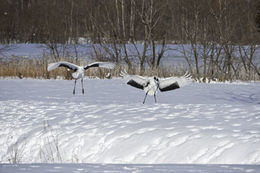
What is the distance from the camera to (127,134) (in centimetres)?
546

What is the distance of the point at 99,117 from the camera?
6.41m

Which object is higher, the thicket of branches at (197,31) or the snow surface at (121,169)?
the thicket of branches at (197,31)

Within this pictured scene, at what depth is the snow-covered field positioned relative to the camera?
15.2 ft

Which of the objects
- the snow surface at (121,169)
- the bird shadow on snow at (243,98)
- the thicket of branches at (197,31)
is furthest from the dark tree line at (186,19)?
the snow surface at (121,169)

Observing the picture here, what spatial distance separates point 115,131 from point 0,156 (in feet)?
4.43

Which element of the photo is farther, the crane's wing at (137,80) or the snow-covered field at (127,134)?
the crane's wing at (137,80)

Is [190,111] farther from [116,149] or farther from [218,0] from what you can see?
[218,0]

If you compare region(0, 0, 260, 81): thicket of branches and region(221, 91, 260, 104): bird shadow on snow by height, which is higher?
region(0, 0, 260, 81): thicket of branches

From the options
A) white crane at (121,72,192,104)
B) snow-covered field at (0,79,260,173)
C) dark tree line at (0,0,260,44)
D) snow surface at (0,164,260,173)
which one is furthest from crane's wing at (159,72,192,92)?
dark tree line at (0,0,260,44)

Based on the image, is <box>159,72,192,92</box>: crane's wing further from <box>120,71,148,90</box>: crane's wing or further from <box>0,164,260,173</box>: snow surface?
<box>0,164,260,173</box>: snow surface

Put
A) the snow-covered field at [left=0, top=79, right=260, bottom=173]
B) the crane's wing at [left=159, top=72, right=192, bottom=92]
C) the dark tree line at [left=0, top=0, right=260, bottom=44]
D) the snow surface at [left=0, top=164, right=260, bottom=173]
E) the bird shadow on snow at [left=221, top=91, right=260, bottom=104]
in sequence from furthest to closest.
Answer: the dark tree line at [left=0, top=0, right=260, bottom=44] < the bird shadow on snow at [left=221, top=91, right=260, bottom=104] < the crane's wing at [left=159, top=72, right=192, bottom=92] < the snow-covered field at [left=0, top=79, right=260, bottom=173] < the snow surface at [left=0, top=164, right=260, bottom=173]

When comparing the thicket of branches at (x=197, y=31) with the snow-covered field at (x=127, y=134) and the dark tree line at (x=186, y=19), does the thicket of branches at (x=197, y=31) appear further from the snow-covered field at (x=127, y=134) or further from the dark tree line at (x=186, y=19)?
the snow-covered field at (x=127, y=134)

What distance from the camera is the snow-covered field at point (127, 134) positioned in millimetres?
4625

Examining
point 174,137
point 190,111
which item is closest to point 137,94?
point 190,111
